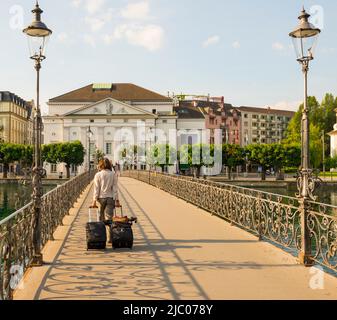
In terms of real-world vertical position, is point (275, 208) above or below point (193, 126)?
below

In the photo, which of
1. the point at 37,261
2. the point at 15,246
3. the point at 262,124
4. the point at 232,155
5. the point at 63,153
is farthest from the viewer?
the point at 262,124

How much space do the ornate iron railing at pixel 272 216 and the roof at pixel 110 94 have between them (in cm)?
8506

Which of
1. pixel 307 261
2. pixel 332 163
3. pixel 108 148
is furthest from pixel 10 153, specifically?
pixel 307 261

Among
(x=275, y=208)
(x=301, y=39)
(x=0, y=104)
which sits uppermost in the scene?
(x=0, y=104)

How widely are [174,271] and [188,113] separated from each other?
325ft

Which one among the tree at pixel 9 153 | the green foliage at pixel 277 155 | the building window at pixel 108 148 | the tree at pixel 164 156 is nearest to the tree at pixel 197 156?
the tree at pixel 164 156

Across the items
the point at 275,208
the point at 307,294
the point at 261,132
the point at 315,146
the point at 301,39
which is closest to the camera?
the point at 307,294

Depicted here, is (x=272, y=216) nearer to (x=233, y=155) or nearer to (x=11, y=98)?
(x=233, y=155)

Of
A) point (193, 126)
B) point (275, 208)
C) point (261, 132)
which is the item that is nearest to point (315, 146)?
point (193, 126)

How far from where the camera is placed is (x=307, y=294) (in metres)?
6.43

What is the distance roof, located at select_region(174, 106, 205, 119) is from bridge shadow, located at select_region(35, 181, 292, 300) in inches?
3729

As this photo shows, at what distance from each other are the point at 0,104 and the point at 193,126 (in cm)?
4124

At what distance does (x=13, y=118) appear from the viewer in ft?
347
